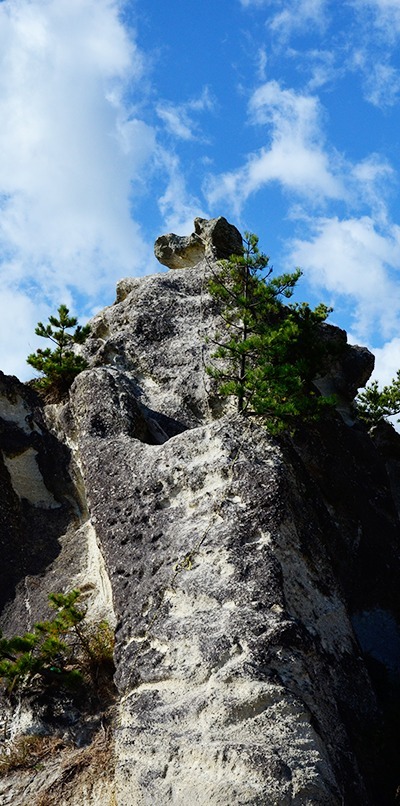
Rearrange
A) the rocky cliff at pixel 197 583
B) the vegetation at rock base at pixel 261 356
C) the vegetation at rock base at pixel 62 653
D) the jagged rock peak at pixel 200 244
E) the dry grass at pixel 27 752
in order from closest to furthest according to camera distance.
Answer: the rocky cliff at pixel 197 583, the dry grass at pixel 27 752, the vegetation at rock base at pixel 62 653, the vegetation at rock base at pixel 261 356, the jagged rock peak at pixel 200 244

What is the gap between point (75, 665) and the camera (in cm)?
1030

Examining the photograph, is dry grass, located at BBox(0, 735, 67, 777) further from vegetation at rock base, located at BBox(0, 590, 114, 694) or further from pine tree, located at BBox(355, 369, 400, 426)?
pine tree, located at BBox(355, 369, 400, 426)

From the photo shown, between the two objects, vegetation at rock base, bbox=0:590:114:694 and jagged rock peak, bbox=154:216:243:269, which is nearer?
vegetation at rock base, bbox=0:590:114:694

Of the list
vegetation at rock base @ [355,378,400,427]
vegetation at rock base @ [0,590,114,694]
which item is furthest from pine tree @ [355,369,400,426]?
vegetation at rock base @ [0,590,114,694]

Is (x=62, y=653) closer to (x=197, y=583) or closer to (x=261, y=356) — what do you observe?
(x=197, y=583)

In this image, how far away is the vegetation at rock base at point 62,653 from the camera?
31.8ft

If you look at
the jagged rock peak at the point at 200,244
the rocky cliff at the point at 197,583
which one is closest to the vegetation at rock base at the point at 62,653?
the rocky cliff at the point at 197,583

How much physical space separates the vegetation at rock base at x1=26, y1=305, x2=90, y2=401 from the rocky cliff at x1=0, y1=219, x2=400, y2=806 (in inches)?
13.2

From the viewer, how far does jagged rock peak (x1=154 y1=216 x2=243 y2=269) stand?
683 inches

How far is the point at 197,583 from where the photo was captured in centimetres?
922

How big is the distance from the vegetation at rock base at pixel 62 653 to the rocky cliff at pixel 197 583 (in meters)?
0.24

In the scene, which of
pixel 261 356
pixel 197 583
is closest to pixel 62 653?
pixel 197 583

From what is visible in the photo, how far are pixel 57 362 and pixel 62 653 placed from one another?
5.21m

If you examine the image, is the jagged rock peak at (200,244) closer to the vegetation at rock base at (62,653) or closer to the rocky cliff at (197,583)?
the rocky cliff at (197,583)
